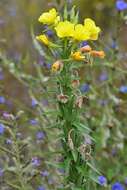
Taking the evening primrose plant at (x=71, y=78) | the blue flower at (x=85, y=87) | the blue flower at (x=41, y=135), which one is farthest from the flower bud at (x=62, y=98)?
the blue flower at (x=85, y=87)

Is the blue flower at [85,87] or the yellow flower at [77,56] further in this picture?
the blue flower at [85,87]

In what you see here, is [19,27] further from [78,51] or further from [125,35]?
[78,51]

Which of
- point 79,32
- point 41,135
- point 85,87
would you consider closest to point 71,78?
point 79,32

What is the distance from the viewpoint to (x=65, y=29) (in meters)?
1.91

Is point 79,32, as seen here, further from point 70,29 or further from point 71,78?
point 71,78

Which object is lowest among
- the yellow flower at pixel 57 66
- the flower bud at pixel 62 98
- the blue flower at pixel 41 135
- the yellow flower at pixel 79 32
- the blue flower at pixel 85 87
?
the blue flower at pixel 41 135

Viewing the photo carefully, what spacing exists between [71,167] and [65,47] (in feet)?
1.50

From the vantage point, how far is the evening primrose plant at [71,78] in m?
1.95

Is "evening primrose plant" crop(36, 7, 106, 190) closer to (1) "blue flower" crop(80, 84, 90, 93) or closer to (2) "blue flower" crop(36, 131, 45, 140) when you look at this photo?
(2) "blue flower" crop(36, 131, 45, 140)

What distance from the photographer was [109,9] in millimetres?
6238

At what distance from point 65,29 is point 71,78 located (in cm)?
20

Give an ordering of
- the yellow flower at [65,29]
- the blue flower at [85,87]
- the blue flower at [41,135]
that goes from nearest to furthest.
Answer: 1. the yellow flower at [65,29]
2. the blue flower at [41,135]
3. the blue flower at [85,87]

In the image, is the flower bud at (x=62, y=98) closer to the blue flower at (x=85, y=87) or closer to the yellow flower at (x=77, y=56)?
the yellow flower at (x=77, y=56)

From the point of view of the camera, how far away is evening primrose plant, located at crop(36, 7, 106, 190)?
195 centimetres
